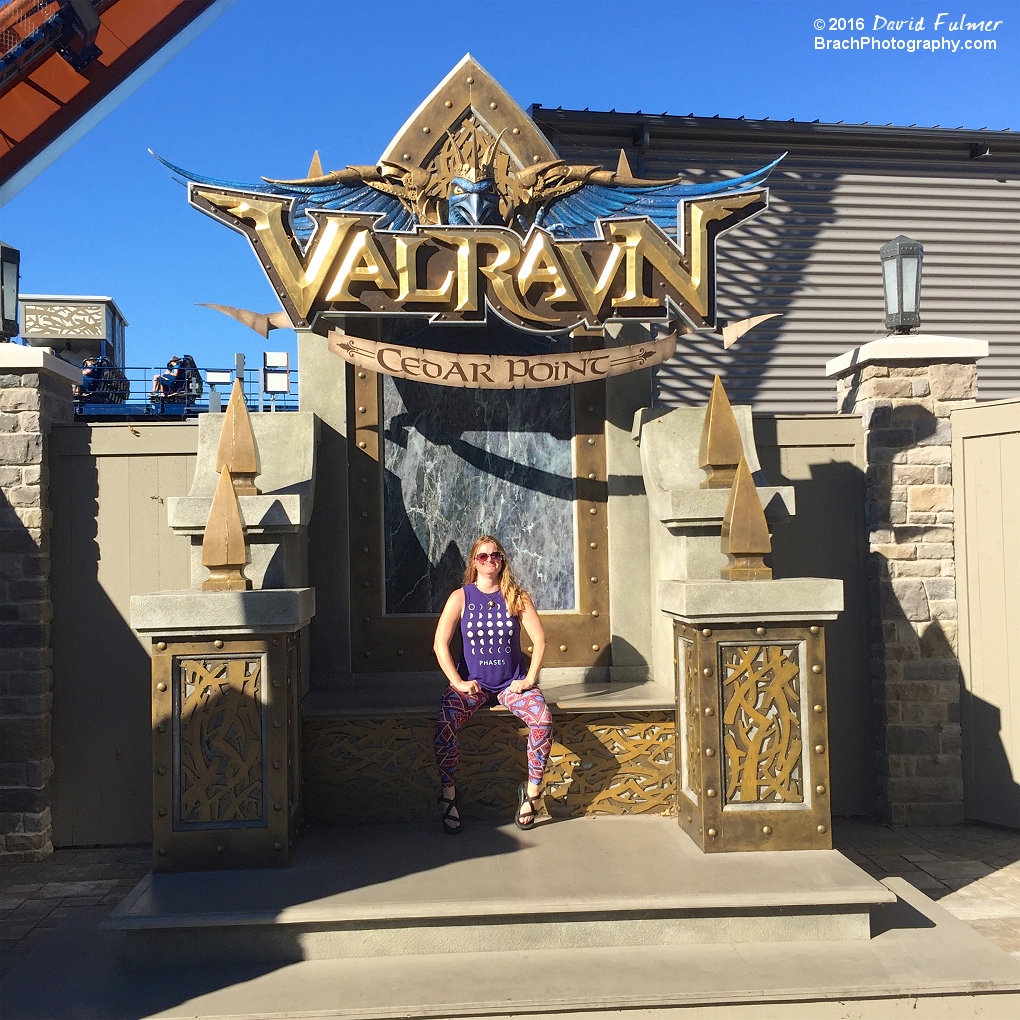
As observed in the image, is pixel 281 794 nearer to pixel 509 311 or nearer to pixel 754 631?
pixel 754 631

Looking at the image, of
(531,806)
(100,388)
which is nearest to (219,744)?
(531,806)

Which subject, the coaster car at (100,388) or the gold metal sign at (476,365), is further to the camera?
the coaster car at (100,388)

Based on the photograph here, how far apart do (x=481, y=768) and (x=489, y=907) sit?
4.12 ft

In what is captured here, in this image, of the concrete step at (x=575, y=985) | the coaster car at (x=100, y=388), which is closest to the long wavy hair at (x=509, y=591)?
the concrete step at (x=575, y=985)

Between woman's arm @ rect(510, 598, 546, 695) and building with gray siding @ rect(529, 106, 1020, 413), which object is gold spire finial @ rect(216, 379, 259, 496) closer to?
woman's arm @ rect(510, 598, 546, 695)

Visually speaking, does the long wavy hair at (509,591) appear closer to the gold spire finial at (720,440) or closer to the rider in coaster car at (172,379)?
the gold spire finial at (720,440)

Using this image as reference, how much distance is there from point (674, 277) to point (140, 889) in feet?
15.6

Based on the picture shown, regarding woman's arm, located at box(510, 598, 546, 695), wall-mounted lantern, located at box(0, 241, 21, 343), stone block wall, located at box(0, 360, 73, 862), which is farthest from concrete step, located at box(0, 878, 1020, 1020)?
wall-mounted lantern, located at box(0, 241, 21, 343)

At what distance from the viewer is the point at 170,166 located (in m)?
5.98

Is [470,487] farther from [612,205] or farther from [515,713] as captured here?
[612,205]

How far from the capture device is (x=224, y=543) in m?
4.73

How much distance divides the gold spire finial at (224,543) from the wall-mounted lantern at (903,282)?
5.06m

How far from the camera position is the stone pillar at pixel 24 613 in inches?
249

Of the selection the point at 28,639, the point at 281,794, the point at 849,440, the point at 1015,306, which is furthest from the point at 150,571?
the point at 1015,306
